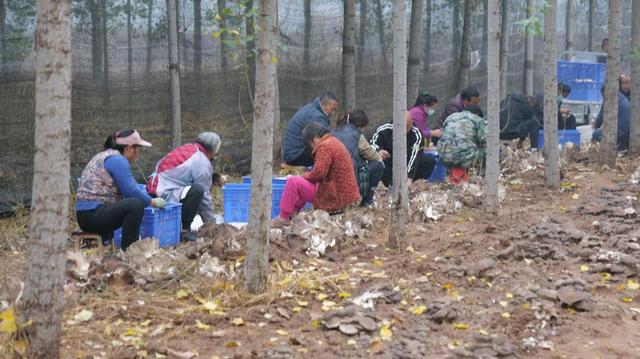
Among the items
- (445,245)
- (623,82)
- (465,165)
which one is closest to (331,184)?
(445,245)

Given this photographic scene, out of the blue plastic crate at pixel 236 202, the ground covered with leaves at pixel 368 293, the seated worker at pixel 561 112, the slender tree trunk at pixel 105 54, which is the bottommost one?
the ground covered with leaves at pixel 368 293

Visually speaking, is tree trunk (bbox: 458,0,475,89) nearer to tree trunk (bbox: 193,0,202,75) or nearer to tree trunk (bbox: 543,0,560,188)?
tree trunk (bbox: 543,0,560,188)

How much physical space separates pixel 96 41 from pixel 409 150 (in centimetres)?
384

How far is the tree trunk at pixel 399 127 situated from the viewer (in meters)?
7.15

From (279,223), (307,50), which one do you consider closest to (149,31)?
(307,50)

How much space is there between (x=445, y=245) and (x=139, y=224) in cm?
261

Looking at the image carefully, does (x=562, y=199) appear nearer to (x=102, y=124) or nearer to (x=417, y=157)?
(x=417, y=157)

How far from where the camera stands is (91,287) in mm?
5984

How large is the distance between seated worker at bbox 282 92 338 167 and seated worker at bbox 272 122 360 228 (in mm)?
1168

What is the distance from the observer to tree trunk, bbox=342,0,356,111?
39.6 feet

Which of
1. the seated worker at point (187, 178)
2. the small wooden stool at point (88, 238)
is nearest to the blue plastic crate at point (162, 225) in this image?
the seated worker at point (187, 178)

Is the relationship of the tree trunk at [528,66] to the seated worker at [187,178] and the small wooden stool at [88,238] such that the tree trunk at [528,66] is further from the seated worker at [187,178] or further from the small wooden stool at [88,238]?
the small wooden stool at [88,238]

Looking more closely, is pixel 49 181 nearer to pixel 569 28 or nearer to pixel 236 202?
pixel 236 202

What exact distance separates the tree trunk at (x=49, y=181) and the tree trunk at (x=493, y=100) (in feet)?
16.2
